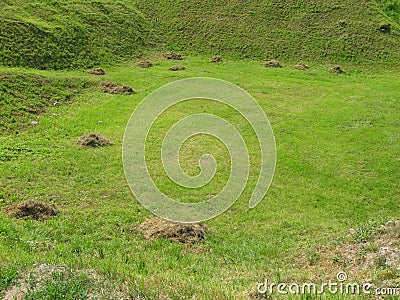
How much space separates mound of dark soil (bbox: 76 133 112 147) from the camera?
21281mm

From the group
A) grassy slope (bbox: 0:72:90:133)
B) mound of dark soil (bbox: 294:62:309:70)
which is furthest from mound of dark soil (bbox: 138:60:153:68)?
mound of dark soil (bbox: 294:62:309:70)

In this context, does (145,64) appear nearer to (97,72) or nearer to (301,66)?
(97,72)

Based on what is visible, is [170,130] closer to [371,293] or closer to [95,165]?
[95,165]

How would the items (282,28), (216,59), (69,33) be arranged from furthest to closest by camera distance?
(282,28), (216,59), (69,33)

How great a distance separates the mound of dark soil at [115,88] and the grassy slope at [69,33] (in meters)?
5.76

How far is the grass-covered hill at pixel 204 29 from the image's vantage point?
123ft

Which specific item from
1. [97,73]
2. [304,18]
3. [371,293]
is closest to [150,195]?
Result: [371,293]

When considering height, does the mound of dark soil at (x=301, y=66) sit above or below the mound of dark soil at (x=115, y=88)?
above

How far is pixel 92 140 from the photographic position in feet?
70.1

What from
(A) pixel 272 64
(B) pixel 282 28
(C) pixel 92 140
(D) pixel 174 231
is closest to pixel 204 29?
(B) pixel 282 28

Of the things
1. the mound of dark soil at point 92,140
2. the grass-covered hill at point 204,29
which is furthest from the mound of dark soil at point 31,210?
the grass-covered hill at point 204,29

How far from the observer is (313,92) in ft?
116

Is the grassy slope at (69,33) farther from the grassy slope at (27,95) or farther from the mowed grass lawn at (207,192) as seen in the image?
the grassy slope at (27,95)

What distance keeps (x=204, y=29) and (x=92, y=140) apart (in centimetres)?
3241
